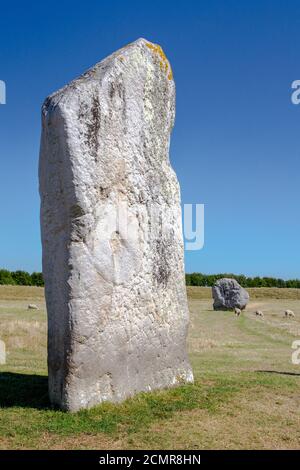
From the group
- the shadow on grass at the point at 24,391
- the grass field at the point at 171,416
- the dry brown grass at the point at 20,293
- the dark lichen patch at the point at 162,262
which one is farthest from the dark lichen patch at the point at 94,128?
the dry brown grass at the point at 20,293

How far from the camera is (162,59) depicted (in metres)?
12.0

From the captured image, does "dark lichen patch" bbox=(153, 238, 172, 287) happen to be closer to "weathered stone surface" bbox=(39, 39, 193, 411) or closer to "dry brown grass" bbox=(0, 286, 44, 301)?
"weathered stone surface" bbox=(39, 39, 193, 411)

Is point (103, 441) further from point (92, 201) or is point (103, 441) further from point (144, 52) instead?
point (144, 52)

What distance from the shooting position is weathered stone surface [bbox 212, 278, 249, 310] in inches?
1873

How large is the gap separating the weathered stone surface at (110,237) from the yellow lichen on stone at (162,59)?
0.05 metres

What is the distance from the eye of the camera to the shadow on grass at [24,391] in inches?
410

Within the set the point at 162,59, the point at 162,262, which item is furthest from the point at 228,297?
the point at 162,59

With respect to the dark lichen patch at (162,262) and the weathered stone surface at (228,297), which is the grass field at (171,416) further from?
the weathered stone surface at (228,297)

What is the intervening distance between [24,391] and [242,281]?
281 feet

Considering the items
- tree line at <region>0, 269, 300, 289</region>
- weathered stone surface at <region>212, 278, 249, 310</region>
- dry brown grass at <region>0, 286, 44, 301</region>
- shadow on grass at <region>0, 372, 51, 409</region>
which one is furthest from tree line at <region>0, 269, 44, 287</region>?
shadow on grass at <region>0, 372, 51, 409</region>

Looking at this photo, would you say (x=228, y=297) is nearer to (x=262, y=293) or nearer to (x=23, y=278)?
(x=262, y=293)

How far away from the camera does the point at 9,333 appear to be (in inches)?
886
